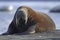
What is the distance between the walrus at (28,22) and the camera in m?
8.62

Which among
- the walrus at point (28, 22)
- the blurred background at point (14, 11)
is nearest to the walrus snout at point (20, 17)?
the walrus at point (28, 22)

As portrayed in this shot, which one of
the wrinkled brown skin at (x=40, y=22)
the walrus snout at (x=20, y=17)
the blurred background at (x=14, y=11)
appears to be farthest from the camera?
the blurred background at (x=14, y=11)

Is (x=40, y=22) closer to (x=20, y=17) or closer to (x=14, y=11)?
(x=20, y=17)

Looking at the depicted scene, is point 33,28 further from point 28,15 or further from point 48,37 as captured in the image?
point 48,37

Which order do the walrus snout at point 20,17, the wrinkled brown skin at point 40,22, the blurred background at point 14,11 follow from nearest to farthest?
the walrus snout at point 20,17, the wrinkled brown skin at point 40,22, the blurred background at point 14,11

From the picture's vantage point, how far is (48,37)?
706 centimetres

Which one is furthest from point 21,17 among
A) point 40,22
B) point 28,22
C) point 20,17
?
point 40,22

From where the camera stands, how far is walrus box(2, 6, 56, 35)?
28.3 feet

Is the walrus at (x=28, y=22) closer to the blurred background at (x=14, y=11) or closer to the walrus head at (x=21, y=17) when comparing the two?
the walrus head at (x=21, y=17)

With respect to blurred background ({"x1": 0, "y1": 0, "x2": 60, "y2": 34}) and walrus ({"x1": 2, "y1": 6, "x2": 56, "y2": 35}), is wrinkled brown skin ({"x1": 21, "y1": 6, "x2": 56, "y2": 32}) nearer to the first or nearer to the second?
walrus ({"x1": 2, "y1": 6, "x2": 56, "y2": 35})

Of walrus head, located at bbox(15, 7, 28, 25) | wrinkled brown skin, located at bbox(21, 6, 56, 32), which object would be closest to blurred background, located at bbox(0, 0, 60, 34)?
wrinkled brown skin, located at bbox(21, 6, 56, 32)

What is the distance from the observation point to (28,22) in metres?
8.87

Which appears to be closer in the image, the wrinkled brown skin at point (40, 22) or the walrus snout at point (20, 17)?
the walrus snout at point (20, 17)

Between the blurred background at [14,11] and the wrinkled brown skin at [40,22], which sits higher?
the wrinkled brown skin at [40,22]
